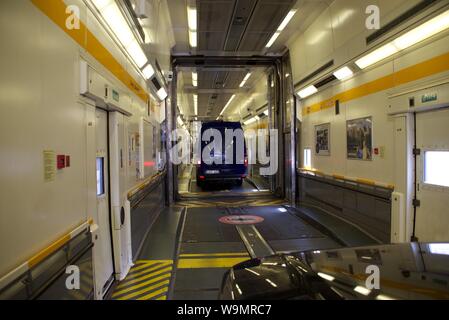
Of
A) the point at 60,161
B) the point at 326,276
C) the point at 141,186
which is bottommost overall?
the point at 326,276

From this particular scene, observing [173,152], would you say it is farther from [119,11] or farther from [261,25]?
[119,11]

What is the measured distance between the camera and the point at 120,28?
393 centimetres

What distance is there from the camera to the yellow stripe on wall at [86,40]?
7.23 ft

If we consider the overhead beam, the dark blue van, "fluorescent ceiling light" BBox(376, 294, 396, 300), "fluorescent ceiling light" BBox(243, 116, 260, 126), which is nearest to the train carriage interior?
"fluorescent ceiling light" BBox(376, 294, 396, 300)

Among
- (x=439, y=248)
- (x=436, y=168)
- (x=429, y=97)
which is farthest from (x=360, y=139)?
(x=439, y=248)

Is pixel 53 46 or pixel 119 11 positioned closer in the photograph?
pixel 53 46

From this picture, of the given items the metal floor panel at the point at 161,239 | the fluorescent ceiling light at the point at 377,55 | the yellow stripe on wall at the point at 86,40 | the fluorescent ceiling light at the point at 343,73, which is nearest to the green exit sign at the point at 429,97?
the fluorescent ceiling light at the point at 377,55

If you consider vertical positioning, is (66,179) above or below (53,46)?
below

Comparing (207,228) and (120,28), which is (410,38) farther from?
(207,228)

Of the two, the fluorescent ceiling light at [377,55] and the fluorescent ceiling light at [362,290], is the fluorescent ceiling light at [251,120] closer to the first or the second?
the fluorescent ceiling light at [377,55]

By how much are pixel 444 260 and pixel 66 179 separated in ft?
8.43

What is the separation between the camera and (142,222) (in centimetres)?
569

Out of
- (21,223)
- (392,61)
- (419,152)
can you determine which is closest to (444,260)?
(21,223)

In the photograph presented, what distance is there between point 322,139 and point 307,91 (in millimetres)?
1378
